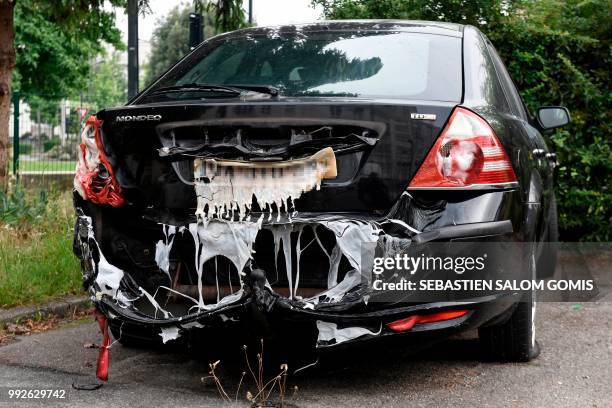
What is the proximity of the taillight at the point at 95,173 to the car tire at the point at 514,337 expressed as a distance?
185 centimetres

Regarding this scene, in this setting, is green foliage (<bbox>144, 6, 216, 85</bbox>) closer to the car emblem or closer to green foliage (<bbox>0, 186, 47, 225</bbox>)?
green foliage (<bbox>0, 186, 47, 225</bbox>)

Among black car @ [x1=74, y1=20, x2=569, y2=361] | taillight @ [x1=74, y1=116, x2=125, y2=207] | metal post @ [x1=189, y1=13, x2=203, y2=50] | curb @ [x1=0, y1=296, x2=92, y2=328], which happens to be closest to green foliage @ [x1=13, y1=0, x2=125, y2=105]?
metal post @ [x1=189, y1=13, x2=203, y2=50]

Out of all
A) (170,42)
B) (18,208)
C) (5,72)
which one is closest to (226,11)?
(5,72)

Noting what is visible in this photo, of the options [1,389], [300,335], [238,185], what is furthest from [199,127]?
[1,389]

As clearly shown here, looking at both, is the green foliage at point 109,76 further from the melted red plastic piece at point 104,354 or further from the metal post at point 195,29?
the melted red plastic piece at point 104,354

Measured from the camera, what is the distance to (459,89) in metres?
3.60

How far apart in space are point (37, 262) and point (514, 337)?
3.42 meters

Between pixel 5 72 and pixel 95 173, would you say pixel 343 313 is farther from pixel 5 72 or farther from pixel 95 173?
pixel 5 72

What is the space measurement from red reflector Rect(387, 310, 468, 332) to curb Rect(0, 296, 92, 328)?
2.79 metres

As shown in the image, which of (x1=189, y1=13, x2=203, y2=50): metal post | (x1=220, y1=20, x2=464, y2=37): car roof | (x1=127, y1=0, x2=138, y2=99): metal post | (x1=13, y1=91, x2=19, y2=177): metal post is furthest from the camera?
(x1=13, y1=91, x2=19, y2=177): metal post

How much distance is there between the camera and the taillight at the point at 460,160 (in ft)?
10.8

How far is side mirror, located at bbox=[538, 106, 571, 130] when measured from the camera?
5.37 m

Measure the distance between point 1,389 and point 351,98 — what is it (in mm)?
2037

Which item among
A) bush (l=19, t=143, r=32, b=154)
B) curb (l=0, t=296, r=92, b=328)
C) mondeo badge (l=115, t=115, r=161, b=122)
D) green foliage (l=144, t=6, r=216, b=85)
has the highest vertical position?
green foliage (l=144, t=6, r=216, b=85)
